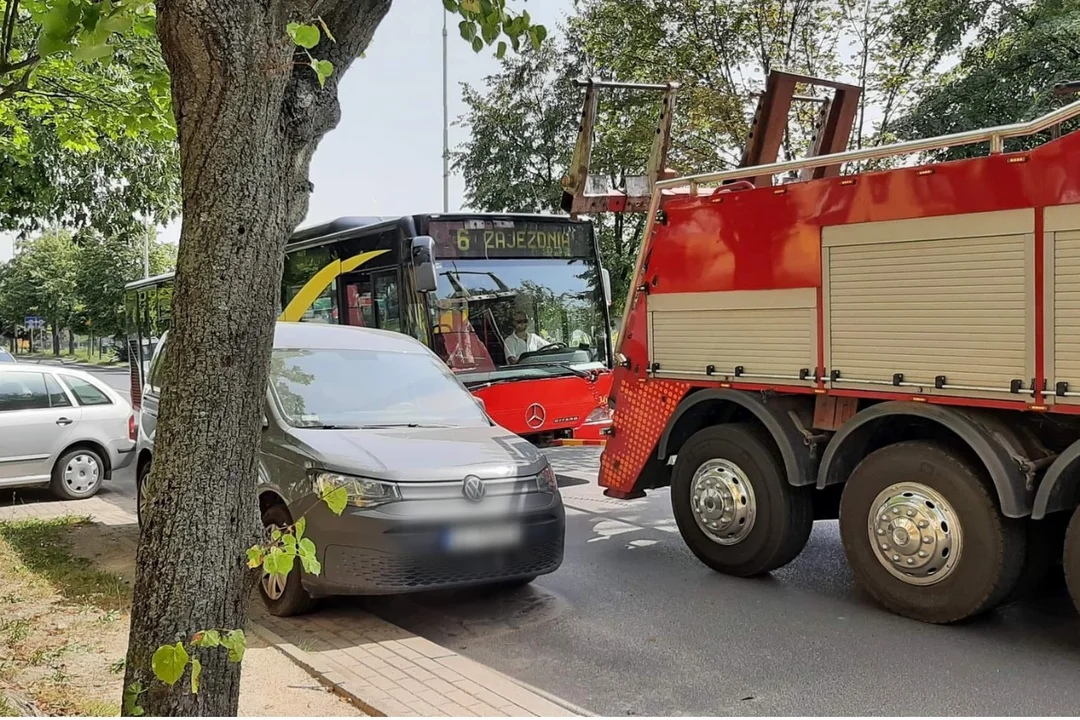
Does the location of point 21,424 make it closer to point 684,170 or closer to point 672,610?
point 672,610

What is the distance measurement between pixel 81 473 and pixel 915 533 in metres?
8.60

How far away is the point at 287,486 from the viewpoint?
582 cm

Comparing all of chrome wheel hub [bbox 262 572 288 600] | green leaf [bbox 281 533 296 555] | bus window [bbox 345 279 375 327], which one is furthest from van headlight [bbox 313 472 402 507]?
bus window [bbox 345 279 375 327]

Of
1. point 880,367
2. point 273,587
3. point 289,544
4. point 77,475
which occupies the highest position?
point 880,367

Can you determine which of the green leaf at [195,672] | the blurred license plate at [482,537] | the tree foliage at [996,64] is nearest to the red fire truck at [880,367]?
the blurred license plate at [482,537]

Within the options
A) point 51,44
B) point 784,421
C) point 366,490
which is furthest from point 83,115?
point 784,421

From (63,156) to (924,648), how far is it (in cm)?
1488

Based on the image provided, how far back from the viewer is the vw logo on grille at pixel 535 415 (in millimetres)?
10320

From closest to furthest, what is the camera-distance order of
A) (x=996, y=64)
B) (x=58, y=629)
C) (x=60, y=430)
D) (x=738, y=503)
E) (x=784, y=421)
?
(x=58, y=629) < (x=784, y=421) < (x=738, y=503) < (x=60, y=430) < (x=996, y=64)

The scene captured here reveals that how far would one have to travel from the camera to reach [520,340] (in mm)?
10641

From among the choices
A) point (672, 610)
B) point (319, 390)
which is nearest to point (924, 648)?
point (672, 610)

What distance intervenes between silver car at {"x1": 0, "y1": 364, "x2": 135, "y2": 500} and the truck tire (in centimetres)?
916

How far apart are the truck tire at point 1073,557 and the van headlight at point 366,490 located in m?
3.62

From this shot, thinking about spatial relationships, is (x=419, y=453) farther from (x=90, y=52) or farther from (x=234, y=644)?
(x=90, y=52)
